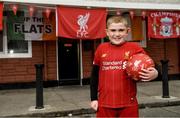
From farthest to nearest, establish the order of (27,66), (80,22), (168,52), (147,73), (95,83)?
(168,52) → (27,66) → (80,22) → (95,83) → (147,73)

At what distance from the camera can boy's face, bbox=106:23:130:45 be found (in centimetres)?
387

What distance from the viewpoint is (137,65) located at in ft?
12.1

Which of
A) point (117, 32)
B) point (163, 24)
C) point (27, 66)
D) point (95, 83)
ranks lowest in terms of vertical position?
point (95, 83)

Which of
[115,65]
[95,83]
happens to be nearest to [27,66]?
[95,83]

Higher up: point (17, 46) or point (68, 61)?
point (17, 46)

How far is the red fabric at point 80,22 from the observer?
11.4 metres

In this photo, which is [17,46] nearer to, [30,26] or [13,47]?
[13,47]

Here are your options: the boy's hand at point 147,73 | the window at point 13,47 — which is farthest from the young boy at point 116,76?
the window at point 13,47

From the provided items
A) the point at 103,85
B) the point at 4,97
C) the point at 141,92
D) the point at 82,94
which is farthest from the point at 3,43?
the point at 103,85

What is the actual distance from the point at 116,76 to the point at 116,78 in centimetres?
2

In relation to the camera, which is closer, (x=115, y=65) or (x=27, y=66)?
(x=115, y=65)

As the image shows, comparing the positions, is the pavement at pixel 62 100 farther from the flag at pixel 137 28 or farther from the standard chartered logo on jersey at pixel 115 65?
the standard chartered logo on jersey at pixel 115 65

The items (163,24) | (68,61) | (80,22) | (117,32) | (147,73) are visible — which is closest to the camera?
(147,73)

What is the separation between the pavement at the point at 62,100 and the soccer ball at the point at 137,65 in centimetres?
521
